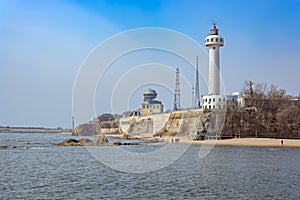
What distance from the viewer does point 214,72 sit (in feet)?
330

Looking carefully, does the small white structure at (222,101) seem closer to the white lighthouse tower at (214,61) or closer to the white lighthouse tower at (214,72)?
the white lighthouse tower at (214,72)

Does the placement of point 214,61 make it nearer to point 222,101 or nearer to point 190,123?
point 222,101

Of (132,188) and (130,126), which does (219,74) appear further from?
(132,188)

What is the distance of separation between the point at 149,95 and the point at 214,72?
74.1 meters

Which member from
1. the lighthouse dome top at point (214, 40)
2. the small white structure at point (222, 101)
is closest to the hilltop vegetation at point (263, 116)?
the small white structure at point (222, 101)

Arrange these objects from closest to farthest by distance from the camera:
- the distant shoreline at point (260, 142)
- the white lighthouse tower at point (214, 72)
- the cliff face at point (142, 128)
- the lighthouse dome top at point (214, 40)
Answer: the distant shoreline at point (260, 142)
the white lighthouse tower at point (214, 72)
the lighthouse dome top at point (214, 40)
the cliff face at point (142, 128)

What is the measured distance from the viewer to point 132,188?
23.8m

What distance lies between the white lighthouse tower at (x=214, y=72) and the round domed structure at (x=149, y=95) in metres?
68.9

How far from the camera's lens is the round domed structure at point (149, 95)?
563 feet

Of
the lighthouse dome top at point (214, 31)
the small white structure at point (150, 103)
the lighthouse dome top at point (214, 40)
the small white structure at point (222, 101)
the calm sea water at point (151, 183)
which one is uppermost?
the lighthouse dome top at point (214, 31)

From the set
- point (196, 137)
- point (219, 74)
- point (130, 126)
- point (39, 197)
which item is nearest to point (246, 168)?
point (39, 197)

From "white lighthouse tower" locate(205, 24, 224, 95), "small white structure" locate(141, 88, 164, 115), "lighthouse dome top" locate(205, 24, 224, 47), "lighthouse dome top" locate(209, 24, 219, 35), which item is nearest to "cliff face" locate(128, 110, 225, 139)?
"white lighthouse tower" locate(205, 24, 224, 95)

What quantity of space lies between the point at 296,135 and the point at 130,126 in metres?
73.1

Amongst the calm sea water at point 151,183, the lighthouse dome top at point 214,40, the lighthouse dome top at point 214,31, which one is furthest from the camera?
the lighthouse dome top at point 214,31
